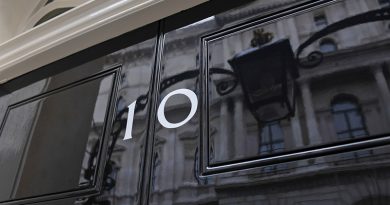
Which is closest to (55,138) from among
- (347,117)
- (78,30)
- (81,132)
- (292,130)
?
(81,132)

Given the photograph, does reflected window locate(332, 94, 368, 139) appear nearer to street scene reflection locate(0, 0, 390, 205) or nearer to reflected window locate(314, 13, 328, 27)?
street scene reflection locate(0, 0, 390, 205)

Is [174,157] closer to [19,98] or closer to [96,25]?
[96,25]

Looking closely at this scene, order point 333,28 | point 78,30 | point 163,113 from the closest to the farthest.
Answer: point 333,28, point 163,113, point 78,30

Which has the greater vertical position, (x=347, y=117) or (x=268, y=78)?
(x=268, y=78)

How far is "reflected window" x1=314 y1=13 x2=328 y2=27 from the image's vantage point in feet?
2.79

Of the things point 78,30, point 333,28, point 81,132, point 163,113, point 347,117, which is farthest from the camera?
point 78,30

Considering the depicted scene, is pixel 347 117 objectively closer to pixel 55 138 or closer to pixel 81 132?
pixel 81 132

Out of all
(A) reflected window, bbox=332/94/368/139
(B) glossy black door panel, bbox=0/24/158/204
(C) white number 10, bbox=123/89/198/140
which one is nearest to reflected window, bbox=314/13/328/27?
(A) reflected window, bbox=332/94/368/139

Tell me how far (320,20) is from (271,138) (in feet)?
1.02

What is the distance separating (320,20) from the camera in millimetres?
857

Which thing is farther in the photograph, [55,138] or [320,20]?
[55,138]

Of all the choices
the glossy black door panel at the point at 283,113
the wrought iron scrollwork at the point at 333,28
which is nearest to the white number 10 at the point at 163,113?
the glossy black door panel at the point at 283,113

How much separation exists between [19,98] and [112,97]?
21.9 inches

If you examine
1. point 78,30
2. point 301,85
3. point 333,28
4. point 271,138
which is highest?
point 78,30
